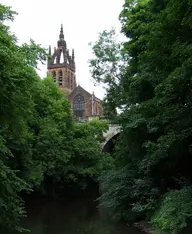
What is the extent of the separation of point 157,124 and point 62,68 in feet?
201

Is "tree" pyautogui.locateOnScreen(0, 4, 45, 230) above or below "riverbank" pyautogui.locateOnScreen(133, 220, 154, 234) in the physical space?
above

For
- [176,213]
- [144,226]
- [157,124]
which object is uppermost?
[157,124]

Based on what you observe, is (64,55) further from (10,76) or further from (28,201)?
(10,76)

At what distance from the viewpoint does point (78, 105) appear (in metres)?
59.4

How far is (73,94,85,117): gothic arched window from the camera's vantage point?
59.0 m

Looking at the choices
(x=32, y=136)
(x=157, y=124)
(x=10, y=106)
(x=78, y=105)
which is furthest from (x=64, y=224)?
(x=78, y=105)

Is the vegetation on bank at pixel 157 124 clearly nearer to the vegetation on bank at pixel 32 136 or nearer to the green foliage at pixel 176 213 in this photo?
the green foliage at pixel 176 213

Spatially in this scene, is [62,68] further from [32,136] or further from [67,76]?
[32,136]

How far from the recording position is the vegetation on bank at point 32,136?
8.32m

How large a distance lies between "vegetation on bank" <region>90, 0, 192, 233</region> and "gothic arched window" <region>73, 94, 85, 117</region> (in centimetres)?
4060

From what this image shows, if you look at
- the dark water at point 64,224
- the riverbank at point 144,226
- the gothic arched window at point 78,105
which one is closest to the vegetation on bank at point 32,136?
the dark water at point 64,224

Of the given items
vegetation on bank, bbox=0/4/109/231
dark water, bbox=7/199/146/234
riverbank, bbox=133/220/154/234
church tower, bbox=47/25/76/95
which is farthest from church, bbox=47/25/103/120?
riverbank, bbox=133/220/154/234

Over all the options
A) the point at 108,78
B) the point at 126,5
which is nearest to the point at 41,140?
the point at 108,78

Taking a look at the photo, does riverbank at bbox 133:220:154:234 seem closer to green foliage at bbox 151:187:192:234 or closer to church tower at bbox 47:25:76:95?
green foliage at bbox 151:187:192:234
